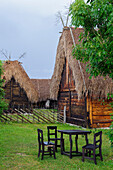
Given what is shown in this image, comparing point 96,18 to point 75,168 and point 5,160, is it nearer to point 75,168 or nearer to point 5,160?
point 75,168

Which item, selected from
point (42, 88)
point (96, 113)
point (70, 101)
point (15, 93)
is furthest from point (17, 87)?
point (96, 113)

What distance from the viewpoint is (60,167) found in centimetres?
566

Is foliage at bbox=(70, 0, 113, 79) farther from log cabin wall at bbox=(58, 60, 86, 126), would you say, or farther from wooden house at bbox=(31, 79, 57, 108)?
wooden house at bbox=(31, 79, 57, 108)

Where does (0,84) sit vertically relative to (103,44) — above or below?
below

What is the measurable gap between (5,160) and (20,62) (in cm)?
1698

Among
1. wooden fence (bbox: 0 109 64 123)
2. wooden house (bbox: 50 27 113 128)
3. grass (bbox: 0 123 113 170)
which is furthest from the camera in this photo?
wooden fence (bbox: 0 109 64 123)

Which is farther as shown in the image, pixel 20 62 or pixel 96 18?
pixel 20 62

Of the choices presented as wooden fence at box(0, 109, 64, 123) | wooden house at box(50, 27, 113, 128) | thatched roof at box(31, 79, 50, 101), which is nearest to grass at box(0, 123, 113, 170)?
wooden house at box(50, 27, 113, 128)

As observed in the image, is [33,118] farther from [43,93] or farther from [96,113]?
[43,93]

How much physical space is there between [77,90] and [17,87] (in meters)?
10.4

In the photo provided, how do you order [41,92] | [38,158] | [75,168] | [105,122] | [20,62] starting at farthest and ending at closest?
[41,92] < [20,62] < [105,122] < [38,158] < [75,168]

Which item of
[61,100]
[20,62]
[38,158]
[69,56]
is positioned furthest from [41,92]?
[38,158]

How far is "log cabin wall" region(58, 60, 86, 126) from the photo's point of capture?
14225 millimetres

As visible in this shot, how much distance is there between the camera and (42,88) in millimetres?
30188
